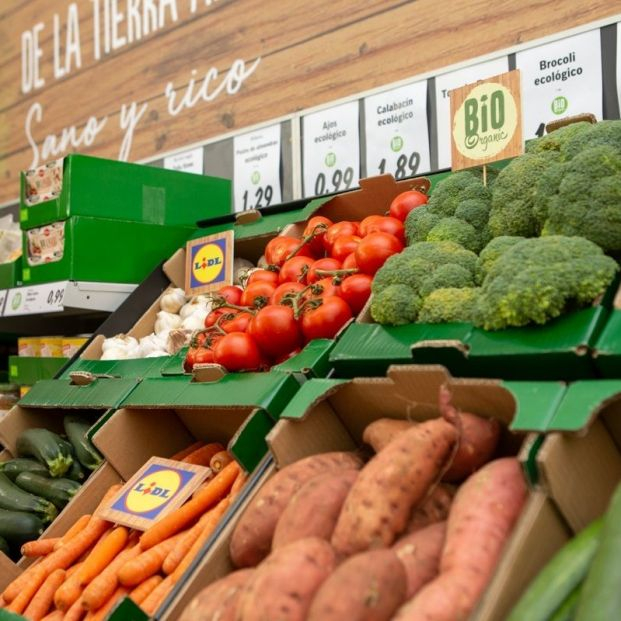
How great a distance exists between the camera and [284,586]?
1.17 meters

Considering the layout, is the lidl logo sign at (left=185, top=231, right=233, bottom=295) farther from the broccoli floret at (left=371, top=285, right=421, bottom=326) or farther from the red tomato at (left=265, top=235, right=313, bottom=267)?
the broccoli floret at (left=371, top=285, right=421, bottom=326)

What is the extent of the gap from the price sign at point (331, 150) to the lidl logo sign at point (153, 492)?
6.15ft

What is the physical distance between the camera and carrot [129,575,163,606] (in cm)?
177

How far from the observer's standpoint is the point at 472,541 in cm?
119

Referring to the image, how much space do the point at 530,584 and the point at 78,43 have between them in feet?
17.0

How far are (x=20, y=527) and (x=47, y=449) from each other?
271 mm

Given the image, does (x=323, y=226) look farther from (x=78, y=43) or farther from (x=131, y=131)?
(x=78, y=43)

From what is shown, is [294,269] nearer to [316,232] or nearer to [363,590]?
[316,232]

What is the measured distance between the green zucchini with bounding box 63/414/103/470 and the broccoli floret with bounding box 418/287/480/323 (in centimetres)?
122

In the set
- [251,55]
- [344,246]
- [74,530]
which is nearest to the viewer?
[74,530]

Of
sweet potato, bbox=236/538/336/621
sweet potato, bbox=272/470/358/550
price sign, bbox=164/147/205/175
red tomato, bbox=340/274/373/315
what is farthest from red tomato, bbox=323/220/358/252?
price sign, bbox=164/147/205/175

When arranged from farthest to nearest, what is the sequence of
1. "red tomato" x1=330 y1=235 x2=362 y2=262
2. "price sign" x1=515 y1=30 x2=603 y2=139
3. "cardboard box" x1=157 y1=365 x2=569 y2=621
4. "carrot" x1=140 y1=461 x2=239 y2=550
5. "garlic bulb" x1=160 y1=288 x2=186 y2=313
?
"garlic bulb" x1=160 y1=288 x2=186 y2=313 < "price sign" x1=515 y1=30 x2=603 y2=139 < "red tomato" x1=330 y1=235 x2=362 y2=262 < "carrot" x1=140 y1=461 x2=239 y2=550 < "cardboard box" x1=157 y1=365 x2=569 y2=621

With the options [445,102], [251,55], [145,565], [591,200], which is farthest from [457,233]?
[251,55]

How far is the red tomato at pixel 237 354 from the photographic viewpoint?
82.6 inches
